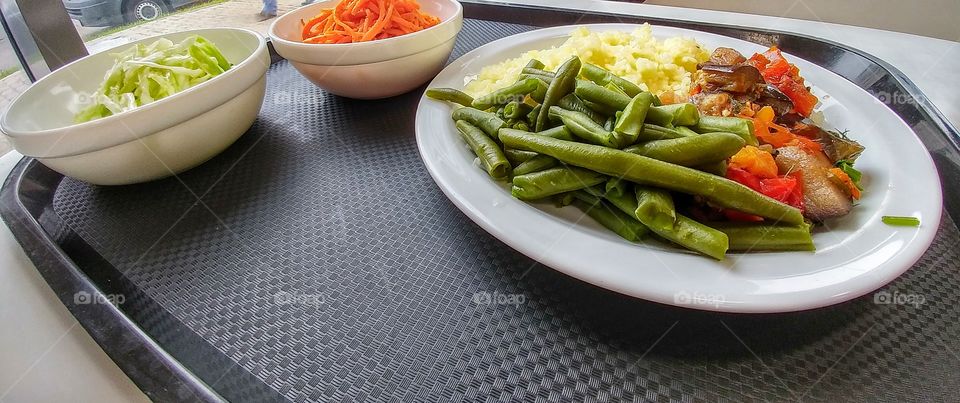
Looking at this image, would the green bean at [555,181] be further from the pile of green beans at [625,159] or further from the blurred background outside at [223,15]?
the blurred background outside at [223,15]

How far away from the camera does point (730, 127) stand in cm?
116

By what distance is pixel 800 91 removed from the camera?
1.38 m

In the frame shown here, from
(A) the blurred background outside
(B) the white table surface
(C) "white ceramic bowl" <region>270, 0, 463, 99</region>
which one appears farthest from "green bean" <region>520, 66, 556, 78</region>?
(B) the white table surface

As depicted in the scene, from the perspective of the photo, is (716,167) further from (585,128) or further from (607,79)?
(607,79)

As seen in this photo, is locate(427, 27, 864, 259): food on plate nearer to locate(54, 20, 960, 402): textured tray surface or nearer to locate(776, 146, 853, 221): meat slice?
locate(776, 146, 853, 221): meat slice

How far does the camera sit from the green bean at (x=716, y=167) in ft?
3.51

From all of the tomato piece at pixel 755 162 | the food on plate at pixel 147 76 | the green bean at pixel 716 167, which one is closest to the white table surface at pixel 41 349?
the food on plate at pixel 147 76

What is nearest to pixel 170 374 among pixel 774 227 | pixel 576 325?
pixel 576 325

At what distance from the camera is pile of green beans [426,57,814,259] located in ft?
3.16

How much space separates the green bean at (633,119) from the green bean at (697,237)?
216 mm

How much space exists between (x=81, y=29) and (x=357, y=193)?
1.76 meters

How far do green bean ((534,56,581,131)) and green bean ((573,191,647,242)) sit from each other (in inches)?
10.4

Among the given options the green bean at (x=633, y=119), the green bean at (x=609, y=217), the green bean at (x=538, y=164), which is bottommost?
the green bean at (x=609, y=217)

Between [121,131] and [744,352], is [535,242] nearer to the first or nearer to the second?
[744,352]
